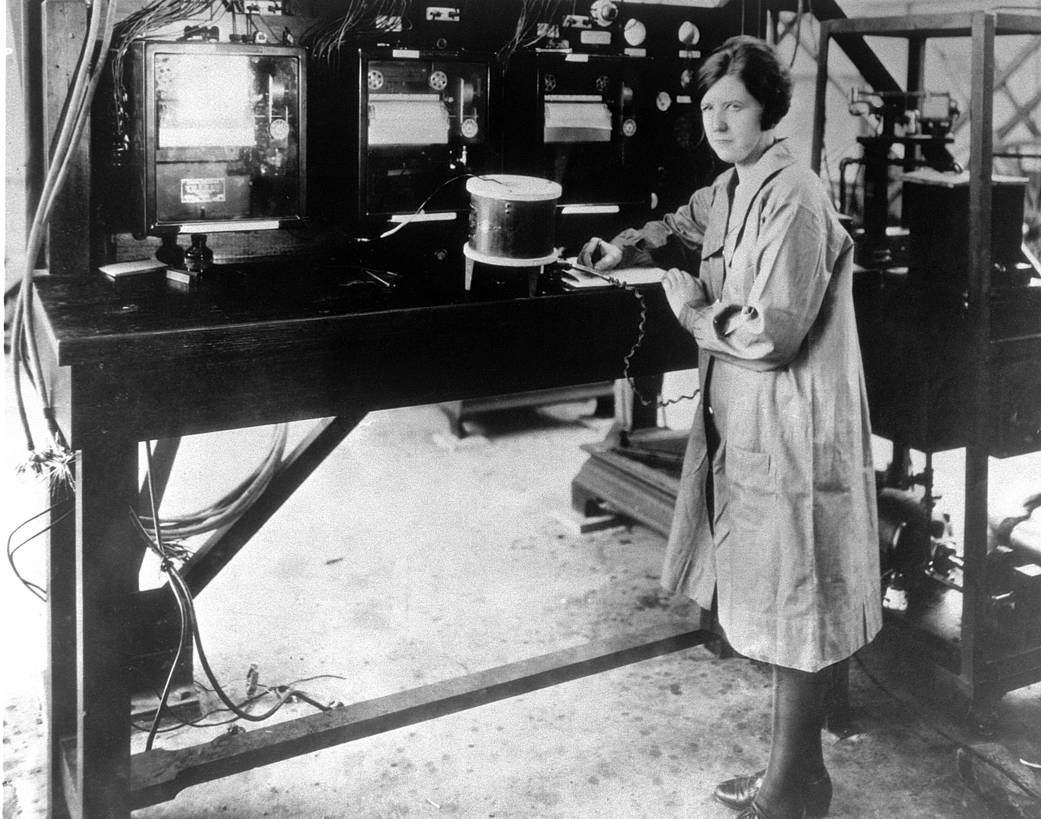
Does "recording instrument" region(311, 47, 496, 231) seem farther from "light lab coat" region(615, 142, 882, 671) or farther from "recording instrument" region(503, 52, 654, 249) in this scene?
"light lab coat" region(615, 142, 882, 671)

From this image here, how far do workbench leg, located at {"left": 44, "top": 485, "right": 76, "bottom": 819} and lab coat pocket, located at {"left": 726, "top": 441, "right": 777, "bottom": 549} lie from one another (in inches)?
55.0

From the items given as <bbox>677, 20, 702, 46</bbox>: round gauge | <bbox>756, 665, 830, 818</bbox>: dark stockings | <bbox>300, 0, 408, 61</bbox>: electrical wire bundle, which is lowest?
<bbox>756, 665, 830, 818</bbox>: dark stockings

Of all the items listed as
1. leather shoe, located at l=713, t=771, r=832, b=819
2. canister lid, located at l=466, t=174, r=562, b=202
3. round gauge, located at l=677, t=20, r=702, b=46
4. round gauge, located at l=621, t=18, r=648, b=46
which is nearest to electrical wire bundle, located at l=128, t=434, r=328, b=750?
canister lid, located at l=466, t=174, r=562, b=202

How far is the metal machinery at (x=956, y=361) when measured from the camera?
252cm

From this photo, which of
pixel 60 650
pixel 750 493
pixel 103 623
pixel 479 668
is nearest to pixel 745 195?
pixel 750 493

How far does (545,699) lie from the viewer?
2.91m

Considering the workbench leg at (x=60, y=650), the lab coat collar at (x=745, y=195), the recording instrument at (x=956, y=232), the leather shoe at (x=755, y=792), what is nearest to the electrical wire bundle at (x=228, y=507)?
the workbench leg at (x=60, y=650)

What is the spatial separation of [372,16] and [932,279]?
1.62m

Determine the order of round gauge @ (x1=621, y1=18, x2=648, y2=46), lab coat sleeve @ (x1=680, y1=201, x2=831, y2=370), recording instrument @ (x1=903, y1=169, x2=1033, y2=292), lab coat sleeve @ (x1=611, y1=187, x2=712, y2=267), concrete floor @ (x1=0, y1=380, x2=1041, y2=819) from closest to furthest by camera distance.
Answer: lab coat sleeve @ (x1=680, y1=201, x2=831, y2=370), concrete floor @ (x1=0, y1=380, x2=1041, y2=819), lab coat sleeve @ (x1=611, y1=187, x2=712, y2=267), recording instrument @ (x1=903, y1=169, x2=1033, y2=292), round gauge @ (x1=621, y1=18, x2=648, y2=46)

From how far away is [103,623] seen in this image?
195 cm

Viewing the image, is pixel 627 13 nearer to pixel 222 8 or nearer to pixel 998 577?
pixel 222 8

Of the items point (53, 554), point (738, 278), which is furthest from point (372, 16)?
point (53, 554)

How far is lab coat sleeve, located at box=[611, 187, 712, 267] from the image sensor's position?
2.60 meters

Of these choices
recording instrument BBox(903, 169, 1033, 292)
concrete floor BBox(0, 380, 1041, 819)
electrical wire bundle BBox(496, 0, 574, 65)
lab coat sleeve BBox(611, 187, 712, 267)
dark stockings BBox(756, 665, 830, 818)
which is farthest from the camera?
electrical wire bundle BBox(496, 0, 574, 65)
